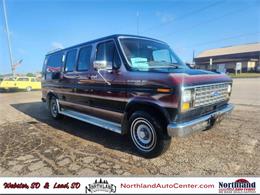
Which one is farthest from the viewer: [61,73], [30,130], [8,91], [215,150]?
[8,91]

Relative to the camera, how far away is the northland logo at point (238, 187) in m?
2.63

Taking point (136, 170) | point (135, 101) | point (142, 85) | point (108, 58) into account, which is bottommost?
point (136, 170)

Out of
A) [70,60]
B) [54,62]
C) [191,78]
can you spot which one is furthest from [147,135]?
[54,62]

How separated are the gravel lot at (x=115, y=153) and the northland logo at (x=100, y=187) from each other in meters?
0.35

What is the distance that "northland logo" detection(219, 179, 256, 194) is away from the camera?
2.63 metres

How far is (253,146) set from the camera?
396cm

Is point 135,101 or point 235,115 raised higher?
point 135,101

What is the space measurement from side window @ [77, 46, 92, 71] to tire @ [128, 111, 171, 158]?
194 centimetres

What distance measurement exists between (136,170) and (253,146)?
246 cm

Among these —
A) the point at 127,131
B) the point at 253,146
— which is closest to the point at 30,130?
the point at 127,131

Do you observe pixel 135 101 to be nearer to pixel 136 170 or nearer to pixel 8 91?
pixel 136 170

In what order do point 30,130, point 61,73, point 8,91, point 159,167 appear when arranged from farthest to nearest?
1. point 8,91
2. point 61,73
3. point 30,130
4. point 159,167

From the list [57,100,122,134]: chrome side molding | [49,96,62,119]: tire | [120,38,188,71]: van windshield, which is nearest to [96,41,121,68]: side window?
[120,38,188,71]: van windshield

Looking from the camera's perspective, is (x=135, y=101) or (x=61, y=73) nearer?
(x=135, y=101)
